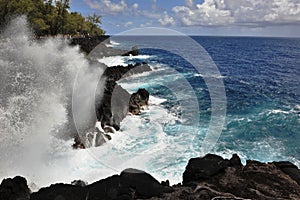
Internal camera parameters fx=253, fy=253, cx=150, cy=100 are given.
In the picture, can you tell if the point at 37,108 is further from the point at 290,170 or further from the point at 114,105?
the point at 290,170

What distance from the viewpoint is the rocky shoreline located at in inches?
286

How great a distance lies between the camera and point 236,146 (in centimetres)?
1530

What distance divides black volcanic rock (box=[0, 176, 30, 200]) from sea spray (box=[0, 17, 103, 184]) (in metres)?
3.52

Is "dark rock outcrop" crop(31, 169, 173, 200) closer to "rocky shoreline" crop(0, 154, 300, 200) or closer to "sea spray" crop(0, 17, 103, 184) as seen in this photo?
"rocky shoreline" crop(0, 154, 300, 200)

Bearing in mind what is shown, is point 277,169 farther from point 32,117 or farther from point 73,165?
point 32,117

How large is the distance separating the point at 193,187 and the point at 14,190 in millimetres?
5364

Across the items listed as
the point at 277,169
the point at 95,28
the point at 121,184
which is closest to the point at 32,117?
the point at 121,184

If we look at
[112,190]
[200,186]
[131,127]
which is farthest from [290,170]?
[131,127]

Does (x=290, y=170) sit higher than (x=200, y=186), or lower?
lower

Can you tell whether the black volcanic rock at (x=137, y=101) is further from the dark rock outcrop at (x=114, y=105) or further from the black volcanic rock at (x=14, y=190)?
the black volcanic rock at (x=14, y=190)

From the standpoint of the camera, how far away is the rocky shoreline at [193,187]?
7266 mm

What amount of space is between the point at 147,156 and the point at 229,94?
17.5 metres

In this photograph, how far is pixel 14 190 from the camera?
7496 millimetres

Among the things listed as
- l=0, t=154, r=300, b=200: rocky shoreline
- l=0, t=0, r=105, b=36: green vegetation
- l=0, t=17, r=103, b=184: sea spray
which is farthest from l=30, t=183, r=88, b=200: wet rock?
l=0, t=0, r=105, b=36: green vegetation
